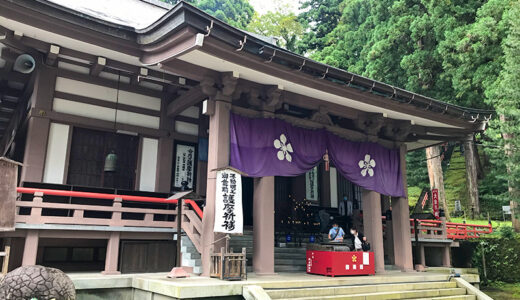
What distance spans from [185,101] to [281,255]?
5298 millimetres

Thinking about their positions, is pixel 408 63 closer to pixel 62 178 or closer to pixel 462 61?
pixel 462 61

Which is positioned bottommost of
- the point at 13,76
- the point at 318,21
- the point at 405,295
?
the point at 405,295

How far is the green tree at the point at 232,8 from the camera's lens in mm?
42125

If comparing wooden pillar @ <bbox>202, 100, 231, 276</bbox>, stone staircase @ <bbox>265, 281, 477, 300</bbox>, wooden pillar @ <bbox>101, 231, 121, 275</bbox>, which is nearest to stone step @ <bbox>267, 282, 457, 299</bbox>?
stone staircase @ <bbox>265, 281, 477, 300</bbox>

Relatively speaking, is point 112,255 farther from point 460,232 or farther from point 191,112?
point 460,232

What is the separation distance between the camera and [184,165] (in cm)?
1176

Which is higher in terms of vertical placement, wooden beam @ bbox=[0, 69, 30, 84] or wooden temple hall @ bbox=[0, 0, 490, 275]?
wooden beam @ bbox=[0, 69, 30, 84]

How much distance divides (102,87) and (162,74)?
177 centimetres

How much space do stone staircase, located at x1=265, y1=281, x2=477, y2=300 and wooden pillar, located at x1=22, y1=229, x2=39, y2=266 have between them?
4.89 meters

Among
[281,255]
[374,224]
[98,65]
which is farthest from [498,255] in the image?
[98,65]

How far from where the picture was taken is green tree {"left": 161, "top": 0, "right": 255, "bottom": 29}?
42125 millimetres

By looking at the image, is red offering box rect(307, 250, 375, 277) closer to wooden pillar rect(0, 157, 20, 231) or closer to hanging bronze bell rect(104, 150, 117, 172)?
hanging bronze bell rect(104, 150, 117, 172)

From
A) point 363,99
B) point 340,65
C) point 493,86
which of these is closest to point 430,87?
point 493,86

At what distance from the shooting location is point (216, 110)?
362 inches
